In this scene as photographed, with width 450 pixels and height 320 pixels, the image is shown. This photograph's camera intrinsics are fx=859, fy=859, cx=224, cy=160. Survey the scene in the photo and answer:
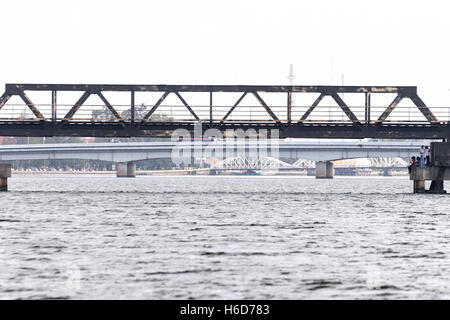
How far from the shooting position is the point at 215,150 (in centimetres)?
14862

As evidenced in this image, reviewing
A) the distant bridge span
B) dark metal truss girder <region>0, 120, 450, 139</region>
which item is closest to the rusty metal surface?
dark metal truss girder <region>0, 120, 450, 139</region>

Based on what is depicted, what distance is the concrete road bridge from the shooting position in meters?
148

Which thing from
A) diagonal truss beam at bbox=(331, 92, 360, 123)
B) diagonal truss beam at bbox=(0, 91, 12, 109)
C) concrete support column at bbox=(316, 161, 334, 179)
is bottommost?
concrete support column at bbox=(316, 161, 334, 179)

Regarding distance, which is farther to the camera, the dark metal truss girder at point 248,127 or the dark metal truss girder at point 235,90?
the dark metal truss girder at point 248,127

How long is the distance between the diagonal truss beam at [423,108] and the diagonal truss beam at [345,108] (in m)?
4.10

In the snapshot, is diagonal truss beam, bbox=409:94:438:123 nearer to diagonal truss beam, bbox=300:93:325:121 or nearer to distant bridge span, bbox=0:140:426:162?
diagonal truss beam, bbox=300:93:325:121

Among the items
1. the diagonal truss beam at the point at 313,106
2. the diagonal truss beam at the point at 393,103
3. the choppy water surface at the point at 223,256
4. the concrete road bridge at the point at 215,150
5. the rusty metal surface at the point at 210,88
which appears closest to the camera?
the choppy water surface at the point at 223,256

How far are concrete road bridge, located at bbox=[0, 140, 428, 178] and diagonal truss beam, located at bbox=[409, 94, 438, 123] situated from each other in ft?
267

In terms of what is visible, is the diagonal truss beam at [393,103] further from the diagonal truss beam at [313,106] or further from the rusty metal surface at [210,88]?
the diagonal truss beam at [313,106]

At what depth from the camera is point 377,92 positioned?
6038 cm

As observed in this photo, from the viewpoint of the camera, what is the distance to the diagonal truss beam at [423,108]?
196 feet

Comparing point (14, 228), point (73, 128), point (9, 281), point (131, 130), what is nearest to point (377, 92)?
point (131, 130)

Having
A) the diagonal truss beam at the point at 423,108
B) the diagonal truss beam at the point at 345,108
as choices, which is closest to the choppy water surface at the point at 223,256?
the diagonal truss beam at the point at 345,108

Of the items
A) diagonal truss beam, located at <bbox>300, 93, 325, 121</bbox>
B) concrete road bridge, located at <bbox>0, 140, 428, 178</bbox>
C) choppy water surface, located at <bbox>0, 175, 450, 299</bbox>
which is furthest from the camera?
concrete road bridge, located at <bbox>0, 140, 428, 178</bbox>
